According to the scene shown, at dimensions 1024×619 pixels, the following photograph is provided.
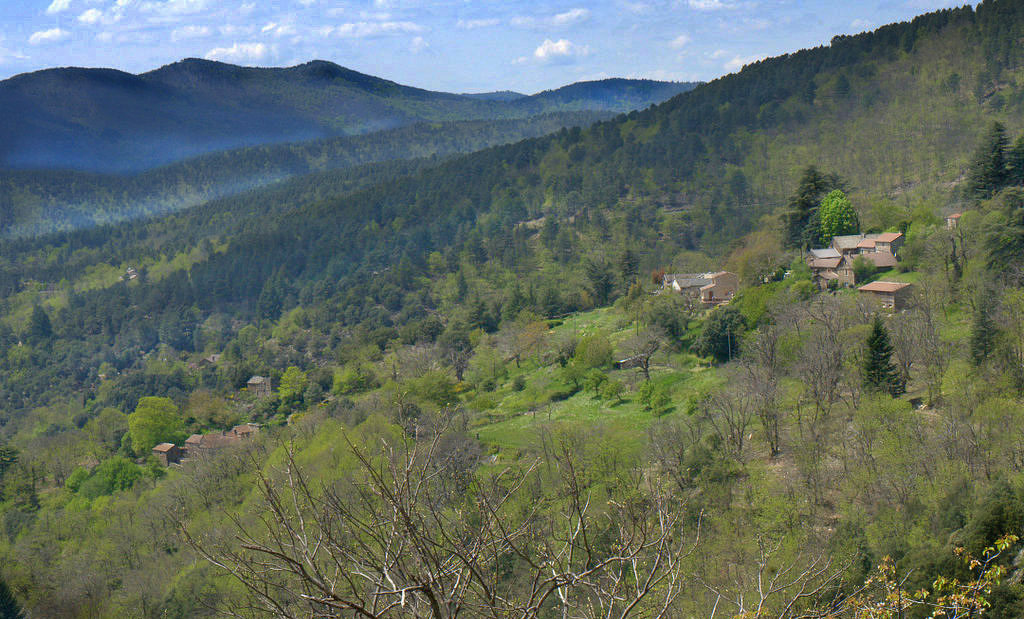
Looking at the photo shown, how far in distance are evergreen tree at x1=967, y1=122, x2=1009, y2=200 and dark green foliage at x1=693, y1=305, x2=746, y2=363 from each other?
40.3 feet

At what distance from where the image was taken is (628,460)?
22969 mm

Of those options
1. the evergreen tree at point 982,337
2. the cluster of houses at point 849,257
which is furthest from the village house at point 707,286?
the evergreen tree at point 982,337

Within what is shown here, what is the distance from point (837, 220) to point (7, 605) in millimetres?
37146

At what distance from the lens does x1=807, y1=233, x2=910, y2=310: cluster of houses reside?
110 feet

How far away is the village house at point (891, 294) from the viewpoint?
95.2 feet

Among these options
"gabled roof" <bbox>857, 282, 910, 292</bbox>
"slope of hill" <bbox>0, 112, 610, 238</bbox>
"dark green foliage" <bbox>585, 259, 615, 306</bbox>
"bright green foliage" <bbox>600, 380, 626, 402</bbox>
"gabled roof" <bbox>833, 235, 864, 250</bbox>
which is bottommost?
"bright green foliage" <bbox>600, 380, 626, 402</bbox>

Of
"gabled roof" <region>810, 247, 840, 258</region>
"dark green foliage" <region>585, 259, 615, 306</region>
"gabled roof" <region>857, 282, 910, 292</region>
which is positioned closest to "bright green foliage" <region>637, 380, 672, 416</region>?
"gabled roof" <region>857, 282, 910, 292</region>

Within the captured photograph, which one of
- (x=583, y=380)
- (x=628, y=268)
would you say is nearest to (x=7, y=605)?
(x=583, y=380)

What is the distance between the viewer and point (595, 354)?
35031 millimetres

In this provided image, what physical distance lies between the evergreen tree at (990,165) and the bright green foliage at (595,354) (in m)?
17.4

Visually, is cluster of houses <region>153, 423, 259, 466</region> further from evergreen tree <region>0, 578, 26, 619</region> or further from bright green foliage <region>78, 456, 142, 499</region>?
evergreen tree <region>0, 578, 26, 619</region>

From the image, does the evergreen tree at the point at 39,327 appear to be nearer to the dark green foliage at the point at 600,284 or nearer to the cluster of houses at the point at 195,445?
the cluster of houses at the point at 195,445

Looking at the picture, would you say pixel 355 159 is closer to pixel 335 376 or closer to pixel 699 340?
pixel 335 376

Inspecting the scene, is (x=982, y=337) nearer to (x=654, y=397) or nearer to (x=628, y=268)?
(x=654, y=397)
